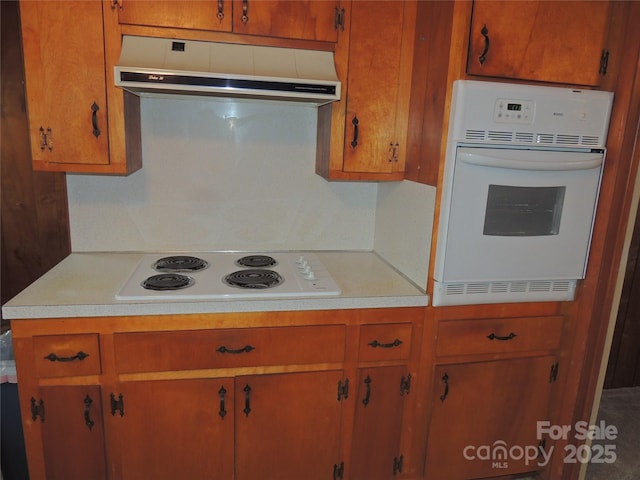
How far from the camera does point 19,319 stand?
1397 millimetres

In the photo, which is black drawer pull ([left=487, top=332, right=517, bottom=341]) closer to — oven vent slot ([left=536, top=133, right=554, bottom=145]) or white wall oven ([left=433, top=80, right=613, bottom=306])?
white wall oven ([left=433, top=80, right=613, bottom=306])

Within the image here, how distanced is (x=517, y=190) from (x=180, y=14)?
1.43m

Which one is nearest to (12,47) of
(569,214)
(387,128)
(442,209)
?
(387,128)

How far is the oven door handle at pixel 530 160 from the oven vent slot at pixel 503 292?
0.46 m

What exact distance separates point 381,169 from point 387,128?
0.18m

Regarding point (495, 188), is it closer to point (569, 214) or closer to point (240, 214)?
point (569, 214)

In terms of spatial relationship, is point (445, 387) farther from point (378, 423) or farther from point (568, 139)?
point (568, 139)

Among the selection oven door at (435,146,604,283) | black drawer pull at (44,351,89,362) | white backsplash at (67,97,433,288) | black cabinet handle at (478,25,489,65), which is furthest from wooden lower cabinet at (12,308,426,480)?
black cabinet handle at (478,25,489,65)

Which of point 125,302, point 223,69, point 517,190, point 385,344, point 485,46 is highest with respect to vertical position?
point 485,46

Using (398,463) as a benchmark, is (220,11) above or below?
above

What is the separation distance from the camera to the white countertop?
Answer: 1425mm

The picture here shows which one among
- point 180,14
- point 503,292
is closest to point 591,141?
point 503,292

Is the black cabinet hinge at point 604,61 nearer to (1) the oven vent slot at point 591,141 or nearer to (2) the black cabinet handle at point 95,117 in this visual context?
(1) the oven vent slot at point 591,141

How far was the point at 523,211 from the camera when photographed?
1634 mm
